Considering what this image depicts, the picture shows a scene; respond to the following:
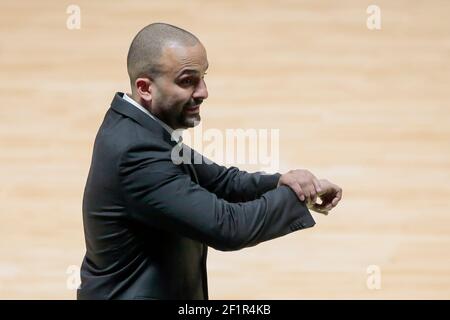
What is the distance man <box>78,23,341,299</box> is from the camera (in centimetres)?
104

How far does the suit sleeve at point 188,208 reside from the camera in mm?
1033

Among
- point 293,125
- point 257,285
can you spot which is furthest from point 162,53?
point 293,125

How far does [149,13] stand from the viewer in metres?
2.76

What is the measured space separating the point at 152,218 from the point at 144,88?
0.20 meters

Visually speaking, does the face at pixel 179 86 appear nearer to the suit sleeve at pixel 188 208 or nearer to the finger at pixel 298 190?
the suit sleeve at pixel 188 208

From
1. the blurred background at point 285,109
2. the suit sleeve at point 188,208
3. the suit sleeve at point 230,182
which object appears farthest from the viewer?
the blurred background at point 285,109

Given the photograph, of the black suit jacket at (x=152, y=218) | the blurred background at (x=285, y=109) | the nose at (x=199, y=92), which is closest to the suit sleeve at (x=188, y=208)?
the black suit jacket at (x=152, y=218)

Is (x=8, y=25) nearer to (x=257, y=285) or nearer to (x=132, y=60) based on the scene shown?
(x=257, y=285)

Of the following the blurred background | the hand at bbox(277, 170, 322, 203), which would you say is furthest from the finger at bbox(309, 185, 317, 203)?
the blurred background

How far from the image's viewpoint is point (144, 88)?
1.11 metres

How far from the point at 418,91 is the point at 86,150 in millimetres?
1242

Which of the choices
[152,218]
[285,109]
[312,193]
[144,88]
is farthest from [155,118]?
[285,109]

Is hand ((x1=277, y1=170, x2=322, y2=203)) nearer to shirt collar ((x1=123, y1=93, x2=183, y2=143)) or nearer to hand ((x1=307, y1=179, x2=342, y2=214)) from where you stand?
hand ((x1=307, y1=179, x2=342, y2=214))
